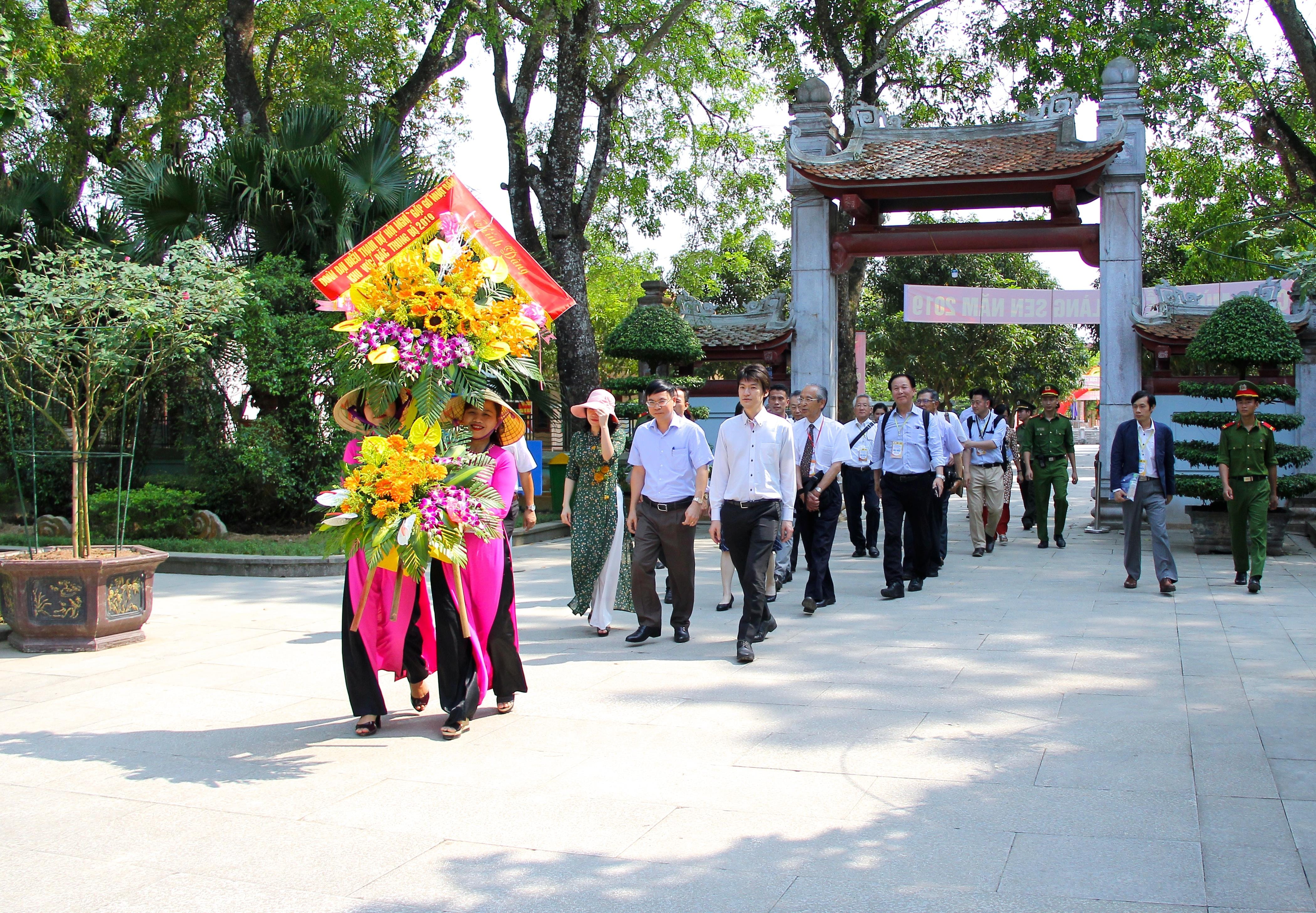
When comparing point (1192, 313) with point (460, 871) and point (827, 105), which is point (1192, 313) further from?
point (460, 871)

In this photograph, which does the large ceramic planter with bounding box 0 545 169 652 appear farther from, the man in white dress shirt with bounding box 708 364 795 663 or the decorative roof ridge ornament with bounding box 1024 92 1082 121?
the decorative roof ridge ornament with bounding box 1024 92 1082 121

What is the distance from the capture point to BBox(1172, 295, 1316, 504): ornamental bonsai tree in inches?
455

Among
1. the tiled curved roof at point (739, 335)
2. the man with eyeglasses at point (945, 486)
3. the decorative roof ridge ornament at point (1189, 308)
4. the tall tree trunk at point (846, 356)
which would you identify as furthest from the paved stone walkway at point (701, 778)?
the tall tree trunk at point (846, 356)

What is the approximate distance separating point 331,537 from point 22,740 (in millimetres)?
1773

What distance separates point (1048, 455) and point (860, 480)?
2.72m

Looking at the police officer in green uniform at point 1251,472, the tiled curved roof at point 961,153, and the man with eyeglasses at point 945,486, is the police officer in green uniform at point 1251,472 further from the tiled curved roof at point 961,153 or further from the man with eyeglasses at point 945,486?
the tiled curved roof at point 961,153

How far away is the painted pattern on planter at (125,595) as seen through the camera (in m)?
7.17

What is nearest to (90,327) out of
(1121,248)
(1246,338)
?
(1246,338)

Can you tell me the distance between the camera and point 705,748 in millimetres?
4793

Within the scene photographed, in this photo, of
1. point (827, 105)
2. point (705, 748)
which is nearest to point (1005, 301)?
point (827, 105)

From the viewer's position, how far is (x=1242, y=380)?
11695 mm

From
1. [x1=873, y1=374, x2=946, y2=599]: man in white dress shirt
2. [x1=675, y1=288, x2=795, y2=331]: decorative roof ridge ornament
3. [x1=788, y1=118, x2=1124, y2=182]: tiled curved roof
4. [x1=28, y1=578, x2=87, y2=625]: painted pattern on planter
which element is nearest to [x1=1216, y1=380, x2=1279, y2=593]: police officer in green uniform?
[x1=873, y1=374, x2=946, y2=599]: man in white dress shirt

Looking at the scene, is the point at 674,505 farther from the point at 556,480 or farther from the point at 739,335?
the point at 556,480

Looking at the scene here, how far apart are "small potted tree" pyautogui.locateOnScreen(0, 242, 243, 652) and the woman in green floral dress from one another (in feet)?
9.25
